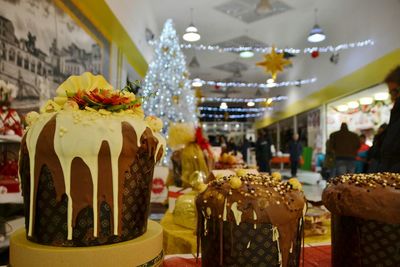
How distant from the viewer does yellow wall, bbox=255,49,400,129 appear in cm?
735

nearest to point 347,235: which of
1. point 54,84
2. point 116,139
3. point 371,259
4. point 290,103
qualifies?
point 371,259

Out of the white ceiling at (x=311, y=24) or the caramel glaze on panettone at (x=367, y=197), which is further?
the white ceiling at (x=311, y=24)

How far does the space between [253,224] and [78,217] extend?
1.53 ft

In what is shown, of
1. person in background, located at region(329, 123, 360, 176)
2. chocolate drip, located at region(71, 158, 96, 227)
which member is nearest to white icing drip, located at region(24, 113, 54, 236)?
chocolate drip, located at region(71, 158, 96, 227)

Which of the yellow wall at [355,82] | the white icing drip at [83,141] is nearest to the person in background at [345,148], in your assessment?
the yellow wall at [355,82]

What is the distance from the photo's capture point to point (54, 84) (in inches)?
149

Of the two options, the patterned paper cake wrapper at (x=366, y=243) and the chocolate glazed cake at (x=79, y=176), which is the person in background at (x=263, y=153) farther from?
the chocolate glazed cake at (x=79, y=176)

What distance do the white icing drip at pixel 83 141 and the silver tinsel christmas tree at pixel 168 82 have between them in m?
5.78

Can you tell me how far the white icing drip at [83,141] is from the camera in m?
0.93

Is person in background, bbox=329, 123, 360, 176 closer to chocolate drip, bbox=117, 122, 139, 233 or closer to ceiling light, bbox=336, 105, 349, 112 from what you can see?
ceiling light, bbox=336, 105, 349, 112

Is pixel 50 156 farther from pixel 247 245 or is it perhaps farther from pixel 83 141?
pixel 247 245

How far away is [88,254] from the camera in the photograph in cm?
88

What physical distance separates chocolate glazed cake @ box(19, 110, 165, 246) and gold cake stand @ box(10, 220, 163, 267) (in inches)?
1.8

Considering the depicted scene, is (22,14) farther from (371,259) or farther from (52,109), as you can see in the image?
(371,259)
